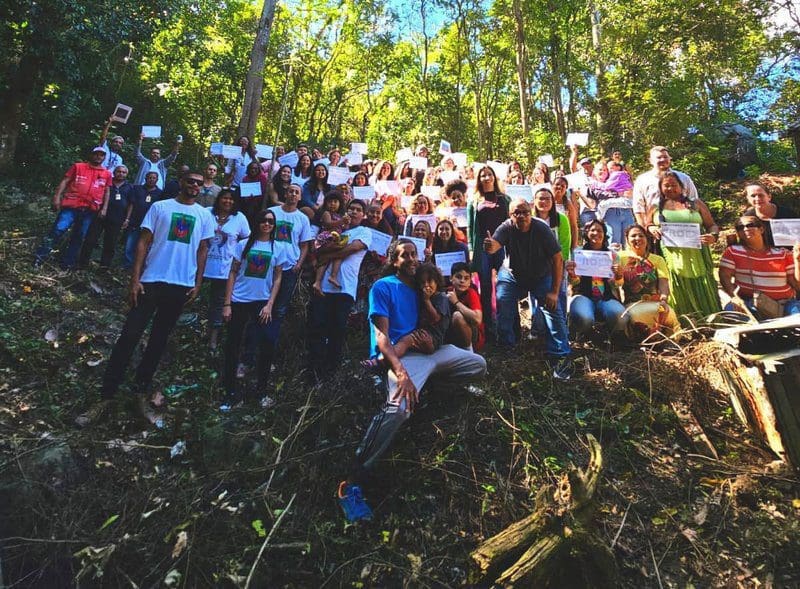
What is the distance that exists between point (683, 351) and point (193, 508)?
187 inches

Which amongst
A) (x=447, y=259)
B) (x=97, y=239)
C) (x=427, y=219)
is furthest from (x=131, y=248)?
→ (x=447, y=259)

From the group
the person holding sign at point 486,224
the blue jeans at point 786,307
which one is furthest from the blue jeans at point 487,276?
the blue jeans at point 786,307

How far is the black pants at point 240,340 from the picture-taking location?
4.50m

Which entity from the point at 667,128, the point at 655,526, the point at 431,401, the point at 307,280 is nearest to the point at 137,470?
the point at 431,401

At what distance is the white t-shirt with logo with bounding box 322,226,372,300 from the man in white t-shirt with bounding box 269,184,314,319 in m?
0.44

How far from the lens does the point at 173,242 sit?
4.16 metres

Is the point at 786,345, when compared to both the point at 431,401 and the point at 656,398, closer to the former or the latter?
the point at 656,398

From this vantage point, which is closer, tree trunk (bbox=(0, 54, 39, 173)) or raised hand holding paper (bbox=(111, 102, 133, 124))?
raised hand holding paper (bbox=(111, 102, 133, 124))

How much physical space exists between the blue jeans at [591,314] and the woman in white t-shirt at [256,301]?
138 inches

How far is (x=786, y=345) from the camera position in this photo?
3719 mm

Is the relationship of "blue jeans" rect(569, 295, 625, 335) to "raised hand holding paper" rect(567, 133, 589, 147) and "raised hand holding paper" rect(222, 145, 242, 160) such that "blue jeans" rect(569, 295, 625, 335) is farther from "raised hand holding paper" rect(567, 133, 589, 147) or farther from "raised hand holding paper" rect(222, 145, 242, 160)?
"raised hand holding paper" rect(222, 145, 242, 160)

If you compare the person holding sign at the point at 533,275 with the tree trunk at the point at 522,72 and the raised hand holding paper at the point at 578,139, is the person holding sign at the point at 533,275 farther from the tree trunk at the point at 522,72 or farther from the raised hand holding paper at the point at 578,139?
the tree trunk at the point at 522,72

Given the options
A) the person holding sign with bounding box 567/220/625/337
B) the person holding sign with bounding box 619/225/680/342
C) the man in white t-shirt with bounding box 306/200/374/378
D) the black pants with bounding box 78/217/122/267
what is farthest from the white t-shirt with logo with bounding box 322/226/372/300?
the black pants with bounding box 78/217/122/267

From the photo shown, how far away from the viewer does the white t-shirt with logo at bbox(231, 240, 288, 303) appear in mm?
4656
